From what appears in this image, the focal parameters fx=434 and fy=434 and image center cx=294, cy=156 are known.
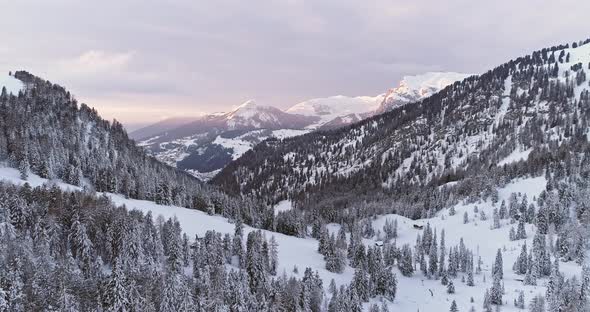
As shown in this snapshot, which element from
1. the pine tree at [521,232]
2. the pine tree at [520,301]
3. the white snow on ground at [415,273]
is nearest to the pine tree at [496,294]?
the white snow on ground at [415,273]

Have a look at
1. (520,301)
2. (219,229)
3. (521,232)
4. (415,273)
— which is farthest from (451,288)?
(219,229)

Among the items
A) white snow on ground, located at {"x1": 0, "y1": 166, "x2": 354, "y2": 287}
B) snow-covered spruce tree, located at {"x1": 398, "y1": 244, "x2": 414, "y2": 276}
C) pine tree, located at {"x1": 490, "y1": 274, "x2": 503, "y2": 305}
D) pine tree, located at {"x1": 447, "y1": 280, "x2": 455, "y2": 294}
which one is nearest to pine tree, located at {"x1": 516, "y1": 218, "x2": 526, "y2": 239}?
snow-covered spruce tree, located at {"x1": 398, "y1": 244, "x2": 414, "y2": 276}

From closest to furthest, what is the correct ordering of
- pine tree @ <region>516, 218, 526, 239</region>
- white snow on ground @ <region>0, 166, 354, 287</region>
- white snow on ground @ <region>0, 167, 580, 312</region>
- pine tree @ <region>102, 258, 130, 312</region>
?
pine tree @ <region>102, 258, 130, 312</region>
white snow on ground @ <region>0, 167, 580, 312</region>
white snow on ground @ <region>0, 166, 354, 287</region>
pine tree @ <region>516, 218, 526, 239</region>

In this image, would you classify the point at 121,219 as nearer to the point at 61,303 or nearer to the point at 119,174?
the point at 61,303

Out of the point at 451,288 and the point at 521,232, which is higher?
the point at 521,232

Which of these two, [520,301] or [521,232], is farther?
[521,232]

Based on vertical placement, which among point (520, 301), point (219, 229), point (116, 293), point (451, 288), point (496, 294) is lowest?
point (451, 288)

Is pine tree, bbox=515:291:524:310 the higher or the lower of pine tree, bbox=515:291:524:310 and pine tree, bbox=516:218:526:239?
the lower

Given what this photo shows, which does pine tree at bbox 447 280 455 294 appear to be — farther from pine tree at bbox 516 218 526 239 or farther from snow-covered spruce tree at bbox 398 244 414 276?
pine tree at bbox 516 218 526 239

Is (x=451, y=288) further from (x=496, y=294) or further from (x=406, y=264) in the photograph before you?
(x=406, y=264)

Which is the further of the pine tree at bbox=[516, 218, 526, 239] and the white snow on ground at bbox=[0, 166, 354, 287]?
the pine tree at bbox=[516, 218, 526, 239]

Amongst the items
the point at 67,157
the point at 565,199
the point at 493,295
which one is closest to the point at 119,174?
the point at 67,157

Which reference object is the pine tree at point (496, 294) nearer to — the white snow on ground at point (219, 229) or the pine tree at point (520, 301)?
the pine tree at point (520, 301)

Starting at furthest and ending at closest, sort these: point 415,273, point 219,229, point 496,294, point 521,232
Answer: point 521,232, point 415,273, point 219,229, point 496,294
